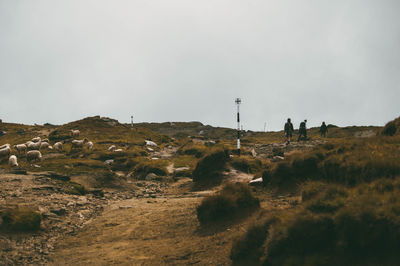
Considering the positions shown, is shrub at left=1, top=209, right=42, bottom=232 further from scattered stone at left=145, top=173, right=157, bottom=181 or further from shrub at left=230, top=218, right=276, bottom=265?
scattered stone at left=145, top=173, right=157, bottom=181

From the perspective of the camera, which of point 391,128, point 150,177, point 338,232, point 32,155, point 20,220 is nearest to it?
point 338,232

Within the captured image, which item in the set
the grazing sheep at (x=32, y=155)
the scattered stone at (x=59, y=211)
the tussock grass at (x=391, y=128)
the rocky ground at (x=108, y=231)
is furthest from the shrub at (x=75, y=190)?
the tussock grass at (x=391, y=128)

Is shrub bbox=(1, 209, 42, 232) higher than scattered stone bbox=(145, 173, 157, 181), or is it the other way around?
shrub bbox=(1, 209, 42, 232)

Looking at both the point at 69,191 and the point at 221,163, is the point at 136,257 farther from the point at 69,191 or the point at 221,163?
the point at 221,163

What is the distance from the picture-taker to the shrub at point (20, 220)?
10.3 meters

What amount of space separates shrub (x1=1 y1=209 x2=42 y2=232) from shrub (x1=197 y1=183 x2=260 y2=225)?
249 inches

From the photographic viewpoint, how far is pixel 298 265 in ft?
17.8

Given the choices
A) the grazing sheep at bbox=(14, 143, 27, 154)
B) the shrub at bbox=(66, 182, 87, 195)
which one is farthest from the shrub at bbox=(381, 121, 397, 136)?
the grazing sheep at bbox=(14, 143, 27, 154)

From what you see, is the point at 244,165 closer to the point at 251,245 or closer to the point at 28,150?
the point at 251,245

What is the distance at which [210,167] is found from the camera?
69.9 ft

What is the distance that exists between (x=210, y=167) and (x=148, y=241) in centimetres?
1198

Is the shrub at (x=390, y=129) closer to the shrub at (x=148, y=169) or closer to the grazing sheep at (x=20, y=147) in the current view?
the shrub at (x=148, y=169)

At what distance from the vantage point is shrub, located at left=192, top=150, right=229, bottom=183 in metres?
20.5

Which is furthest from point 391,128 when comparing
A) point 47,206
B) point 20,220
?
point 47,206
